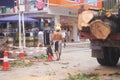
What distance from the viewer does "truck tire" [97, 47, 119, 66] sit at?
1328 cm

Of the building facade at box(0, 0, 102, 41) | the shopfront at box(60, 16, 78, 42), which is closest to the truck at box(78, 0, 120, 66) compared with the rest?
the building facade at box(0, 0, 102, 41)

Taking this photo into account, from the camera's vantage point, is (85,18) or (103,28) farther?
(85,18)

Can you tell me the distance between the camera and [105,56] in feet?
44.0

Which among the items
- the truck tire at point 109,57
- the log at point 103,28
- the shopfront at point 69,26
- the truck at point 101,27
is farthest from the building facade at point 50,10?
the log at point 103,28

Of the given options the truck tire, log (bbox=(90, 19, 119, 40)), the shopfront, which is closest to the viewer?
log (bbox=(90, 19, 119, 40))

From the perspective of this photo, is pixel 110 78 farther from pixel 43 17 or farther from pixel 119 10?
pixel 43 17

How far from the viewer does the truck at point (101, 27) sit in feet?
36.8

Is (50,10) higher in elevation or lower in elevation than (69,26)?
higher

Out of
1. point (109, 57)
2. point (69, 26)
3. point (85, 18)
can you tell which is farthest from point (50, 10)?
point (85, 18)

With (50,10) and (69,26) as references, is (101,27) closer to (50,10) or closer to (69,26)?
(50,10)

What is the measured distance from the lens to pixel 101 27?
1116 cm

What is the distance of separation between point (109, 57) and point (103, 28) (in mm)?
2639

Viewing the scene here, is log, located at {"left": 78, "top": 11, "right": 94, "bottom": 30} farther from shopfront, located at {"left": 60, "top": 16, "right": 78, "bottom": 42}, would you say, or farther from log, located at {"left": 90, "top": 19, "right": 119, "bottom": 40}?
shopfront, located at {"left": 60, "top": 16, "right": 78, "bottom": 42}

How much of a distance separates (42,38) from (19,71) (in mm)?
19306
